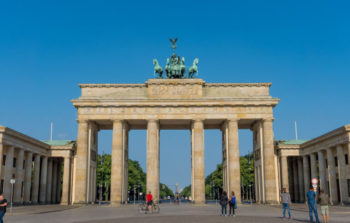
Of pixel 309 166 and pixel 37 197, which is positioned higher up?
pixel 309 166

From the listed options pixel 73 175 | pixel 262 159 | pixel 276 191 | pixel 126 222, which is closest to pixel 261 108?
pixel 262 159

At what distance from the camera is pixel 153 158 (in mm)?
57469

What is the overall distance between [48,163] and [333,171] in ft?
147

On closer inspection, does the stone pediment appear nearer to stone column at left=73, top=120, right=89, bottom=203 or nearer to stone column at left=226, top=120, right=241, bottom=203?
stone column at left=226, top=120, right=241, bottom=203

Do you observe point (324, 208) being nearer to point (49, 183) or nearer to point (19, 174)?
point (19, 174)

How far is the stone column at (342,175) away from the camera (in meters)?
46.4

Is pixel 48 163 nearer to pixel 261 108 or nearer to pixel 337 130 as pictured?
pixel 261 108

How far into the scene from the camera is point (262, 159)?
5859 cm

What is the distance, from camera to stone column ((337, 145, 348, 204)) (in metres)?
46.4

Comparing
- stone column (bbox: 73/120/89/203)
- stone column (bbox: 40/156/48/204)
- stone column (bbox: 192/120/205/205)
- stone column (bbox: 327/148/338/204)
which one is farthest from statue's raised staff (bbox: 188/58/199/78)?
stone column (bbox: 40/156/48/204)

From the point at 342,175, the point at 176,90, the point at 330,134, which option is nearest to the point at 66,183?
the point at 176,90

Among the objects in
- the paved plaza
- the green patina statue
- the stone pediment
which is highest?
the green patina statue

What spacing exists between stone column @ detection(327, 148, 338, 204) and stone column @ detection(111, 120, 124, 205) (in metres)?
29.8

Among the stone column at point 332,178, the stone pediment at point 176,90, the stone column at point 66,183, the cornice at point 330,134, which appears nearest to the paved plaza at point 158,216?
the cornice at point 330,134
